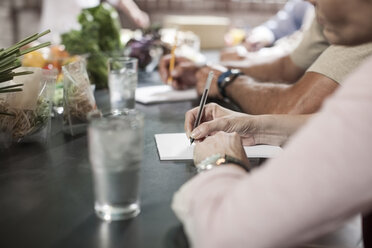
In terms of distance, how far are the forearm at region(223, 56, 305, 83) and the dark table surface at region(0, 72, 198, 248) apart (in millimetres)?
895

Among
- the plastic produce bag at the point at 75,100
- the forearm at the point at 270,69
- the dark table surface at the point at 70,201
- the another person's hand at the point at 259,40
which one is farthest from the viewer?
the another person's hand at the point at 259,40

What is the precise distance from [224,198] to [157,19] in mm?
4525

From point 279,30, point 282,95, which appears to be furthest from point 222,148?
point 279,30

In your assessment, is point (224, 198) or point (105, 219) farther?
point (105, 219)

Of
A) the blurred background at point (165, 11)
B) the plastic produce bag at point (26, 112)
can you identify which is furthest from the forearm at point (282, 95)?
the blurred background at point (165, 11)

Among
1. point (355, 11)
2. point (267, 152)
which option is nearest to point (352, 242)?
point (267, 152)

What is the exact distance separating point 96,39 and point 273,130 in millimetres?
1038

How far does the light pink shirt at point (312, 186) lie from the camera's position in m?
0.47

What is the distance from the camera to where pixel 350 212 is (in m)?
0.49

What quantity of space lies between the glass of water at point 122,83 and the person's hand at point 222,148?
0.54 meters

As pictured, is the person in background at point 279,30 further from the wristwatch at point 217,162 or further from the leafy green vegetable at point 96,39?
the wristwatch at point 217,162

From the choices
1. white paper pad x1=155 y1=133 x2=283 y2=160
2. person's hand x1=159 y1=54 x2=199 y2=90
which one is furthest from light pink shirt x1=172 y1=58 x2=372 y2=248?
person's hand x1=159 y1=54 x2=199 y2=90

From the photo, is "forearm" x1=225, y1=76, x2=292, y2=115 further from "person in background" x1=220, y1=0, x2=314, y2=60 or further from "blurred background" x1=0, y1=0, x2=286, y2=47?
"blurred background" x1=0, y1=0, x2=286, y2=47

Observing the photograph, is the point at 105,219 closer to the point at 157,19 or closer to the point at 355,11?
the point at 355,11
